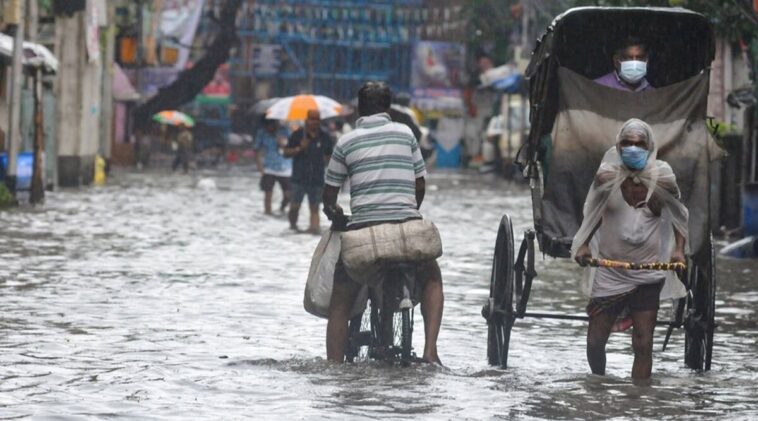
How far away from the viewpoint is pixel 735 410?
29.6 ft

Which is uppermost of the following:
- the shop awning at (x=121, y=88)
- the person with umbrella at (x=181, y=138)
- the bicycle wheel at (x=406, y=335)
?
the bicycle wheel at (x=406, y=335)

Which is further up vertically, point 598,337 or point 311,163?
point 598,337

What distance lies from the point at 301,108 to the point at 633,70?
60.7 ft

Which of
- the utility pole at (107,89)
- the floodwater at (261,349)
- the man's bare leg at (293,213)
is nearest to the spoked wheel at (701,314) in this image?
the floodwater at (261,349)

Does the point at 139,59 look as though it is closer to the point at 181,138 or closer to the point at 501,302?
the point at 181,138

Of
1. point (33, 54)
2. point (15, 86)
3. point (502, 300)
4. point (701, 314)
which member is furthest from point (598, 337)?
point (33, 54)

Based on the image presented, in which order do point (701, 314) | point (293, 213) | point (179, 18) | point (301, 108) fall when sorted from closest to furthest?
point (701, 314), point (293, 213), point (301, 108), point (179, 18)

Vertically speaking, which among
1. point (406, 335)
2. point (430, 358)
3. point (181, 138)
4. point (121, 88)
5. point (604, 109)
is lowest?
point (181, 138)

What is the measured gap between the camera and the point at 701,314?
10406 mm

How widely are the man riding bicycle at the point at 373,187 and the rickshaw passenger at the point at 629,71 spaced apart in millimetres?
1261

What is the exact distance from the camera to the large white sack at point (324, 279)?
10.5m

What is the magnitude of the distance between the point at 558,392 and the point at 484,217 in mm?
20787

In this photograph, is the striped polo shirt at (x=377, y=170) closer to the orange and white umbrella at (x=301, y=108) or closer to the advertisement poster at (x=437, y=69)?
the orange and white umbrella at (x=301, y=108)

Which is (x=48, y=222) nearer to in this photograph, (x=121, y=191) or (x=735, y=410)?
(x=121, y=191)
